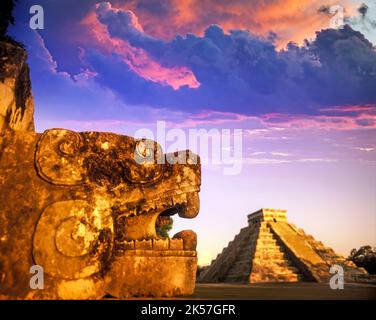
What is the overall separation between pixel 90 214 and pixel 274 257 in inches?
937

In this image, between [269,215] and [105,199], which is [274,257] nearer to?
[269,215]

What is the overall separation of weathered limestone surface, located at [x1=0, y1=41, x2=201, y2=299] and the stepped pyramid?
63.4ft

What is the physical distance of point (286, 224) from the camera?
3155cm

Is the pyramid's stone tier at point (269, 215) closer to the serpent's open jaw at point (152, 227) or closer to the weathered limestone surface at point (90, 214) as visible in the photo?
the serpent's open jaw at point (152, 227)

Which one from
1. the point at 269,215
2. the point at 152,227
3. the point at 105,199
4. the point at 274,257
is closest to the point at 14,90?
the point at 105,199

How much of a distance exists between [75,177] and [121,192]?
0.57 meters

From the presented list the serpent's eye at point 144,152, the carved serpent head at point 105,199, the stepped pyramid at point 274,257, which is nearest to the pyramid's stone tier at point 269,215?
the stepped pyramid at point 274,257

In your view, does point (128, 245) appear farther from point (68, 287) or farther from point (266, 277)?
point (266, 277)

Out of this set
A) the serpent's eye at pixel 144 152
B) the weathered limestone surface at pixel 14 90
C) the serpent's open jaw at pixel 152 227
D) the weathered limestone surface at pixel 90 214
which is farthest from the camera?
the weathered limestone surface at pixel 14 90

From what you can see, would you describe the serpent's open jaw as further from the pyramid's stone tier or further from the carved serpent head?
the pyramid's stone tier

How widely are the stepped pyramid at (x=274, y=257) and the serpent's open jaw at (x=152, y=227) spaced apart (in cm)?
1911

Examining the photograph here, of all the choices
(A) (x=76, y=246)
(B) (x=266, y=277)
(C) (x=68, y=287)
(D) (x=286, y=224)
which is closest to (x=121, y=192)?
(A) (x=76, y=246)

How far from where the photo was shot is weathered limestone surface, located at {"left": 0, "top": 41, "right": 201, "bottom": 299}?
3.91 meters

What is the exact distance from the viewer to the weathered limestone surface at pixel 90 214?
→ 3906mm
